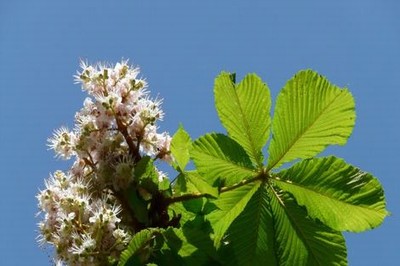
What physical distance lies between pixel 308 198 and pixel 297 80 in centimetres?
59

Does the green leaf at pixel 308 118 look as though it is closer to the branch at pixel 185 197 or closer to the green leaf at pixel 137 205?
the branch at pixel 185 197

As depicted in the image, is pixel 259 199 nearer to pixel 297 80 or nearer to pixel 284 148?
pixel 284 148

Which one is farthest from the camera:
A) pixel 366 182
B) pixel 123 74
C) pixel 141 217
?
pixel 123 74

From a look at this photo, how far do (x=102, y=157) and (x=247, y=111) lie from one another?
0.86 metres

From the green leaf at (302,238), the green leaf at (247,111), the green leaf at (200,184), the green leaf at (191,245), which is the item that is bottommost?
the green leaf at (302,238)

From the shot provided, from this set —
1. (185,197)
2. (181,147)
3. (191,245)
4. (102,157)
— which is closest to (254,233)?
(191,245)

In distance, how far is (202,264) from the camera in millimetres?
3084

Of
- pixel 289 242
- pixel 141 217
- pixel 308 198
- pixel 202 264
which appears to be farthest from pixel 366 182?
pixel 141 217

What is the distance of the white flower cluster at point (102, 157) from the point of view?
9.95 ft

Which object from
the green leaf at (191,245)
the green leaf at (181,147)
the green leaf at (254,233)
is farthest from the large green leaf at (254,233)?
the green leaf at (181,147)

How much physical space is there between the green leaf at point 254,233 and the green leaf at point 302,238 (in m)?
0.04

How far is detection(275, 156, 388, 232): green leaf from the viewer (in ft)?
9.68

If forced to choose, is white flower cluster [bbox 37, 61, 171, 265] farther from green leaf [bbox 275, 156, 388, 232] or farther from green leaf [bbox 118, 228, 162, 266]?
green leaf [bbox 275, 156, 388, 232]

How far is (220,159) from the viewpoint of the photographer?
10.0 feet
